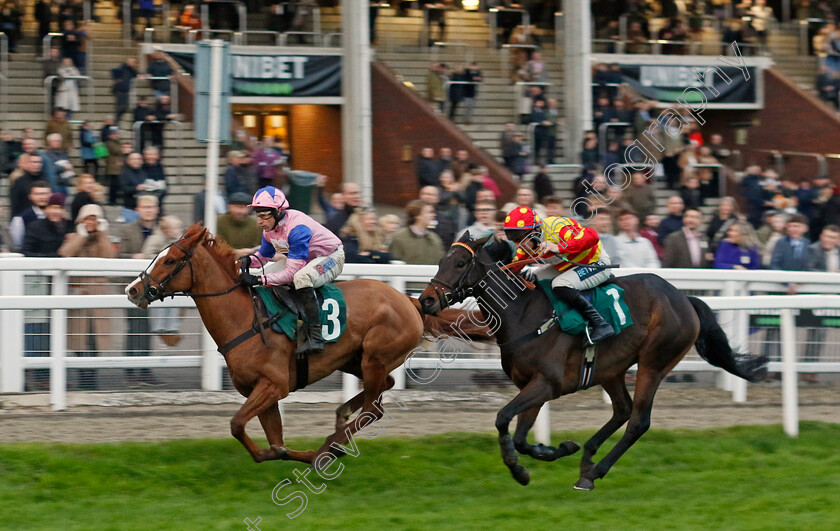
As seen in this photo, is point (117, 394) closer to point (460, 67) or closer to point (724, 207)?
point (724, 207)

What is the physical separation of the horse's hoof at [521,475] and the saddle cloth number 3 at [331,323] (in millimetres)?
1330

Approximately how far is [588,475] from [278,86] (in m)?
11.7

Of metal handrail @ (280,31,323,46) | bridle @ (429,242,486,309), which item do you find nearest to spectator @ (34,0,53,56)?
metal handrail @ (280,31,323,46)

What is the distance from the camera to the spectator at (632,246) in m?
9.84

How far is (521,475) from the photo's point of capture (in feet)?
20.7

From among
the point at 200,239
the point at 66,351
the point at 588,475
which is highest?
the point at 200,239

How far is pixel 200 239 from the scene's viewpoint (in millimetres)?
6707

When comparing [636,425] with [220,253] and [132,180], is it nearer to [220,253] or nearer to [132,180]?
[220,253]

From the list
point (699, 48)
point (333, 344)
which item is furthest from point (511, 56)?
point (333, 344)

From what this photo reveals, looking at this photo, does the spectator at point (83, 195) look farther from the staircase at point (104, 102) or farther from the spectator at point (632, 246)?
the spectator at point (632, 246)

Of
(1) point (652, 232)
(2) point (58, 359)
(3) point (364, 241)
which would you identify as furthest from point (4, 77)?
(1) point (652, 232)

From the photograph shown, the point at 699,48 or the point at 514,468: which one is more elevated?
the point at 699,48

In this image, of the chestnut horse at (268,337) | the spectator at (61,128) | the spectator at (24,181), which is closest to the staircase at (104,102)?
the spectator at (61,128)

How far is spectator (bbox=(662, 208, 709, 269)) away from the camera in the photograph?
1030 centimetres
